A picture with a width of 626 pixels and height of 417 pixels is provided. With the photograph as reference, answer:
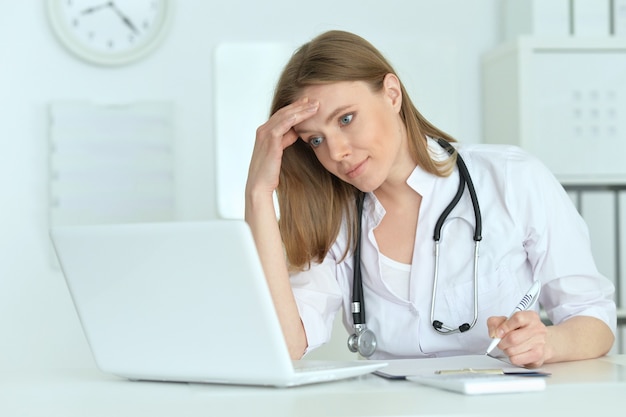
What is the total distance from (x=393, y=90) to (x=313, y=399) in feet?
2.82

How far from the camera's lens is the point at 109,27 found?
9.86ft

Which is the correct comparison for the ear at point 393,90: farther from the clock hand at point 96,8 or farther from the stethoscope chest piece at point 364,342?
the clock hand at point 96,8

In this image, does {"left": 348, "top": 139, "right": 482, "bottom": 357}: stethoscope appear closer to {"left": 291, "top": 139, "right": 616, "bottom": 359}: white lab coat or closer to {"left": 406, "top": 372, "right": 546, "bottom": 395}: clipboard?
{"left": 291, "top": 139, "right": 616, "bottom": 359}: white lab coat

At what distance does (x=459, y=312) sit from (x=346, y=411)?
0.76 m

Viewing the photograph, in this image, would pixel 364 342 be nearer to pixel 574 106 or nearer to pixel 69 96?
pixel 574 106

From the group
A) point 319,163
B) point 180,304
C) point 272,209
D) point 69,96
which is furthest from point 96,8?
point 180,304

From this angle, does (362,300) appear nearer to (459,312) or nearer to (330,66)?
(459,312)

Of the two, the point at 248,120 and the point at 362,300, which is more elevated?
the point at 248,120

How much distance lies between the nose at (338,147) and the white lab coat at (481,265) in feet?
0.61

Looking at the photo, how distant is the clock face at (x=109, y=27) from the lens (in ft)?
9.68

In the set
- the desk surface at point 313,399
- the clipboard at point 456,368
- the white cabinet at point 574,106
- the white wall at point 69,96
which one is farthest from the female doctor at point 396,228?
the white wall at point 69,96

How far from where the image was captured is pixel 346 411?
988 millimetres

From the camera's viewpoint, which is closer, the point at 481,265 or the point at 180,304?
the point at 180,304

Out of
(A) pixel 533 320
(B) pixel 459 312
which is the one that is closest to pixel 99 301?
(A) pixel 533 320
